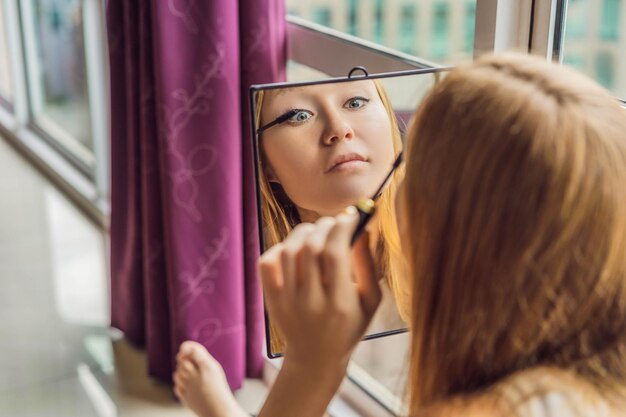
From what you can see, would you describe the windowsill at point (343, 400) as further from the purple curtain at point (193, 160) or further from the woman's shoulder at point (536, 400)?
→ the woman's shoulder at point (536, 400)

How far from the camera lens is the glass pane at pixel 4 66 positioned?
3.79 meters

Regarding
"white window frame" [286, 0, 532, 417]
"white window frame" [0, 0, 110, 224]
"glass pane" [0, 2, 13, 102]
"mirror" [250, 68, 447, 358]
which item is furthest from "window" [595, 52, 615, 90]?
"glass pane" [0, 2, 13, 102]

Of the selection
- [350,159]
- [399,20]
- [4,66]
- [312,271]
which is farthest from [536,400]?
[4,66]

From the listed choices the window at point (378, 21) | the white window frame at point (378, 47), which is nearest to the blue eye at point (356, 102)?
the white window frame at point (378, 47)

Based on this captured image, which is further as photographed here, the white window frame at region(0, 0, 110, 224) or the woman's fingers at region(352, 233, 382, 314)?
the white window frame at region(0, 0, 110, 224)

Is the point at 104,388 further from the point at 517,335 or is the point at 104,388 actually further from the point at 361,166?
the point at 517,335

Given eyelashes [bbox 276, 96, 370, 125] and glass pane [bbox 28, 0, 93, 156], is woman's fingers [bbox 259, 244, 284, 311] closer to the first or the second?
eyelashes [bbox 276, 96, 370, 125]

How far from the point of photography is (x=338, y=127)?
1039mm

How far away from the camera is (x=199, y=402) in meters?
1.08

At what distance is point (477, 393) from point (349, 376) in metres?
1.16

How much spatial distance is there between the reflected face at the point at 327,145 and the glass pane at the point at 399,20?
0.94m

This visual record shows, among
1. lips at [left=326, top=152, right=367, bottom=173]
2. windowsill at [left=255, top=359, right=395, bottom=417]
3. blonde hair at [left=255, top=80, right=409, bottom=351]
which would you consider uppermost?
lips at [left=326, top=152, right=367, bottom=173]

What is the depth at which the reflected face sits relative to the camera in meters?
1.03

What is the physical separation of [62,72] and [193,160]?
189cm
